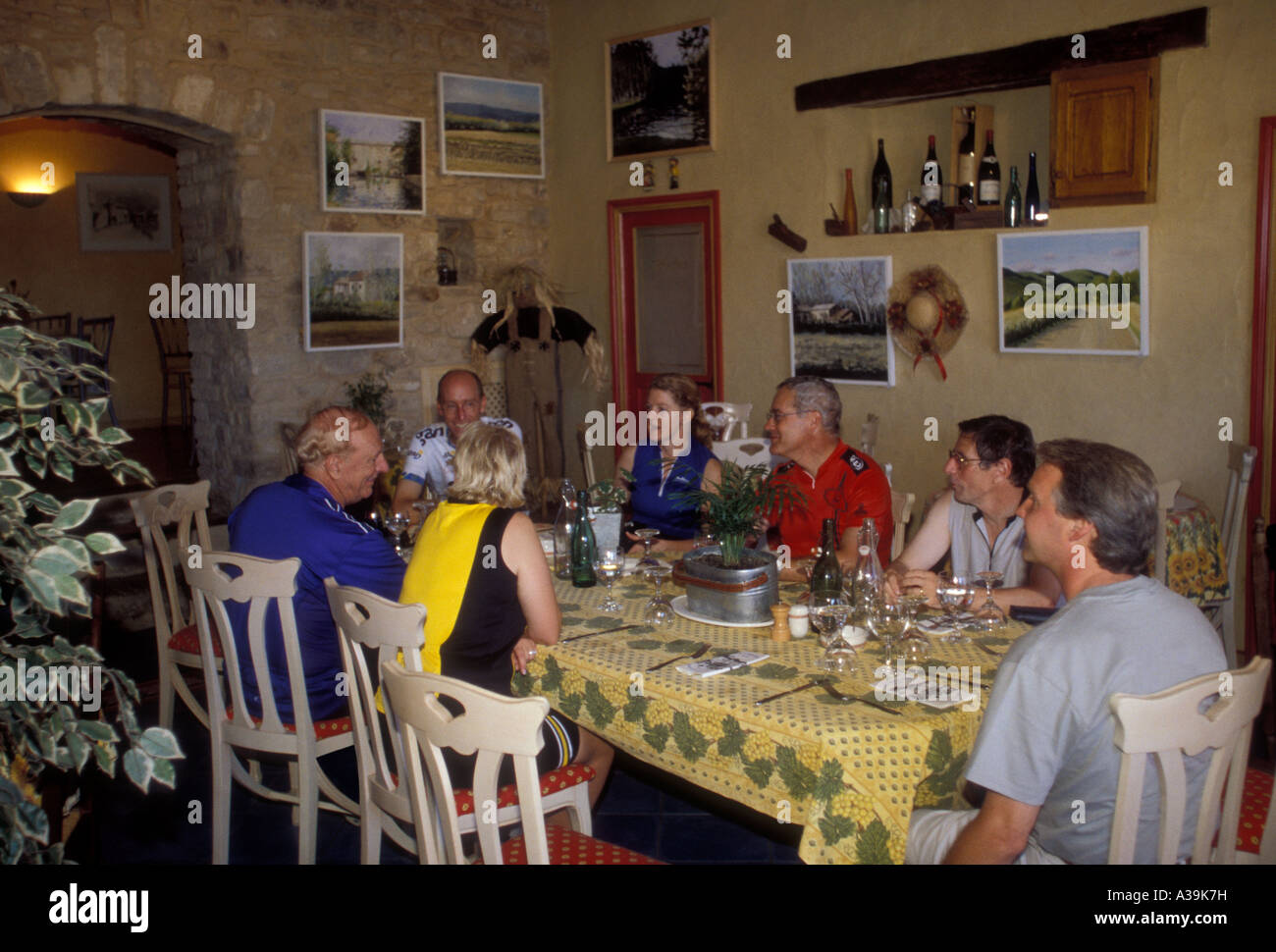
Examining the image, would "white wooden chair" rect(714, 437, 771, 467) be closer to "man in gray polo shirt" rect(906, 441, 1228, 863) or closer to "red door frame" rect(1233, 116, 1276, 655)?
"red door frame" rect(1233, 116, 1276, 655)

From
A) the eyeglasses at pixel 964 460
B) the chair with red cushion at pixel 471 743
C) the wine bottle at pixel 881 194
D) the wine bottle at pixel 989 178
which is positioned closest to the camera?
the chair with red cushion at pixel 471 743

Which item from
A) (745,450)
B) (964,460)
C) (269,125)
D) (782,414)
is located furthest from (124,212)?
(964,460)

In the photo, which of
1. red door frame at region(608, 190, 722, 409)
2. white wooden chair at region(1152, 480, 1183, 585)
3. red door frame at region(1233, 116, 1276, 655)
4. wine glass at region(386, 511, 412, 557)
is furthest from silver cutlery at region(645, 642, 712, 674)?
red door frame at region(608, 190, 722, 409)

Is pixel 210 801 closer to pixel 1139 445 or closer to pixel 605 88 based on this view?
pixel 1139 445

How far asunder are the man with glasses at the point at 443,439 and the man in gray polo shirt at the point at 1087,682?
117 inches

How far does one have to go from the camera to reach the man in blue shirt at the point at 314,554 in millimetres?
3225

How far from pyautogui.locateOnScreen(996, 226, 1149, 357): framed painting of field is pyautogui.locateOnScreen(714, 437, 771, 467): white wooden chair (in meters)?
1.44

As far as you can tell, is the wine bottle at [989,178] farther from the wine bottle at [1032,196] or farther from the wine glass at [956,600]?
the wine glass at [956,600]

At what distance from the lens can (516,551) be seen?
2.88 m

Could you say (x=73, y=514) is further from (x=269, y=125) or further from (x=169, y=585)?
(x=269, y=125)

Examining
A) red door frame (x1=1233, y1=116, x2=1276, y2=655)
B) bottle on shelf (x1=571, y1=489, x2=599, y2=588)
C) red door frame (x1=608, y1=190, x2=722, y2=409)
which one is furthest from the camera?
red door frame (x1=608, y1=190, x2=722, y2=409)

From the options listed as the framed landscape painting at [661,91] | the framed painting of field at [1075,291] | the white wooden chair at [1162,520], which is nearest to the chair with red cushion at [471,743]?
the white wooden chair at [1162,520]

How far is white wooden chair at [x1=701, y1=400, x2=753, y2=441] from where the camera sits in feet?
20.2

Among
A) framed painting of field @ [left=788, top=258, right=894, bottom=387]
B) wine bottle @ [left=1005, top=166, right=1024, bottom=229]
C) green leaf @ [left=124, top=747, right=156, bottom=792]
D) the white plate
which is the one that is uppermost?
wine bottle @ [left=1005, top=166, right=1024, bottom=229]
